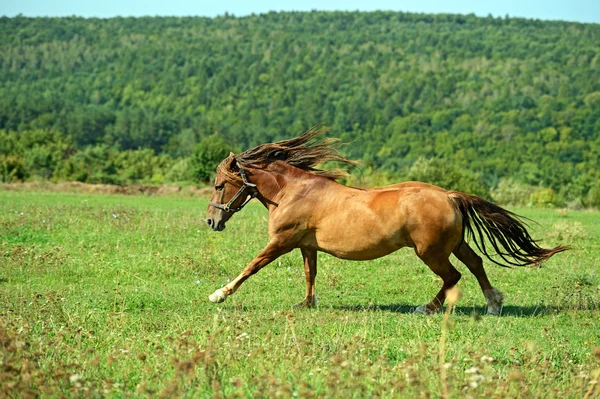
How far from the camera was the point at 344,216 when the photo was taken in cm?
1108

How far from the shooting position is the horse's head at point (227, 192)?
11.6 m

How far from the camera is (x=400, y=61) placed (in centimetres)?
19075

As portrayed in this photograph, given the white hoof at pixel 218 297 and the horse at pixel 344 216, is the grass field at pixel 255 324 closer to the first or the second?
the white hoof at pixel 218 297

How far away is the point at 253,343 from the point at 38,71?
184519mm

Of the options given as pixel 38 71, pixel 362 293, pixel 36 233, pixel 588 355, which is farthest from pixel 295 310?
pixel 38 71

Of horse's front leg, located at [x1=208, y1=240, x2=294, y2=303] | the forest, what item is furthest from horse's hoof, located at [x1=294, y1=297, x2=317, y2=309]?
the forest

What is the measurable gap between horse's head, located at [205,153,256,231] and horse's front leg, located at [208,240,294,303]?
869 mm

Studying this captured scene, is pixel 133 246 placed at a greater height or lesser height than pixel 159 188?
greater

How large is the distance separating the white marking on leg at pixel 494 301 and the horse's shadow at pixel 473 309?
13 cm

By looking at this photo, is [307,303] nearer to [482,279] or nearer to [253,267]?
[253,267]

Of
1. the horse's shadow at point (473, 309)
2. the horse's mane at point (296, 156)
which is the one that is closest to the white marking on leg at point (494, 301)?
the horse's shadow at point (473, 309)

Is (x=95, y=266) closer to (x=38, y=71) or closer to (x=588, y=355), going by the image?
(x=588, y=355)

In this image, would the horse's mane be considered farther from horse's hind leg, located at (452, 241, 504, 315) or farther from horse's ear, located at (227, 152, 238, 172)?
horse's hind leg, located at (452, 241, 504, 315)

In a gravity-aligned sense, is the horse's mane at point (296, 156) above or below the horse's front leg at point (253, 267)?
above
